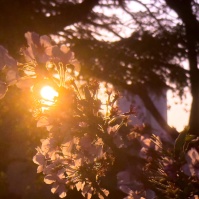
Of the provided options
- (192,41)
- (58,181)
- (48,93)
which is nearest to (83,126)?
(48,93)

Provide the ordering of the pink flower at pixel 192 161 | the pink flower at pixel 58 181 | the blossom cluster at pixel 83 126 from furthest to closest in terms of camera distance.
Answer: the pink flower at pixel 58 181 → the pink flower at pixel 192 161 → the blossom cluster at pixel 83 126

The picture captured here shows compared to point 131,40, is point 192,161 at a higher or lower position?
lower

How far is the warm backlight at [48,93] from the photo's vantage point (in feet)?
4.31

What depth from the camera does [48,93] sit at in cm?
135

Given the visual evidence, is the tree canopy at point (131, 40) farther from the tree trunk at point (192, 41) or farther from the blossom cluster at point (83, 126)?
the blossom cluster at point (83, 126)

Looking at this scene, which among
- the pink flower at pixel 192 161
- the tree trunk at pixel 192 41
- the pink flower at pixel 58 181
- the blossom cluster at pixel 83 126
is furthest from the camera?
the tree trunk at pixel 192 41

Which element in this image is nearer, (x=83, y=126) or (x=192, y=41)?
(x=83, y=126)

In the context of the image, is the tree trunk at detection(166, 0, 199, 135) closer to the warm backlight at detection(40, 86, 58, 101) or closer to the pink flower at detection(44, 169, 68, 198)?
the pink flower at detection(44, 169, 68, 198)

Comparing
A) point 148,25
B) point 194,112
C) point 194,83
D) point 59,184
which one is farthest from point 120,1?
point 59,184

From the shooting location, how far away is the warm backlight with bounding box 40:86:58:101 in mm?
1314

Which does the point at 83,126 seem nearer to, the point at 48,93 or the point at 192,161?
the point at 48,93

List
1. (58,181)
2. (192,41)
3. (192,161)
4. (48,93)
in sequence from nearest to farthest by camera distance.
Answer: (48,93), (192,161), (58,181), (192,41)

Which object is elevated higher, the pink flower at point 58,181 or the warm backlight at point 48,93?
the warm backlight at point 48,93

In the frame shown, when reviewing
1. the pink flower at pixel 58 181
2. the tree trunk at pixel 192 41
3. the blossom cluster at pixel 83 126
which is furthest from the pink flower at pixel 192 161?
the tree trunk at pixel 192 41
